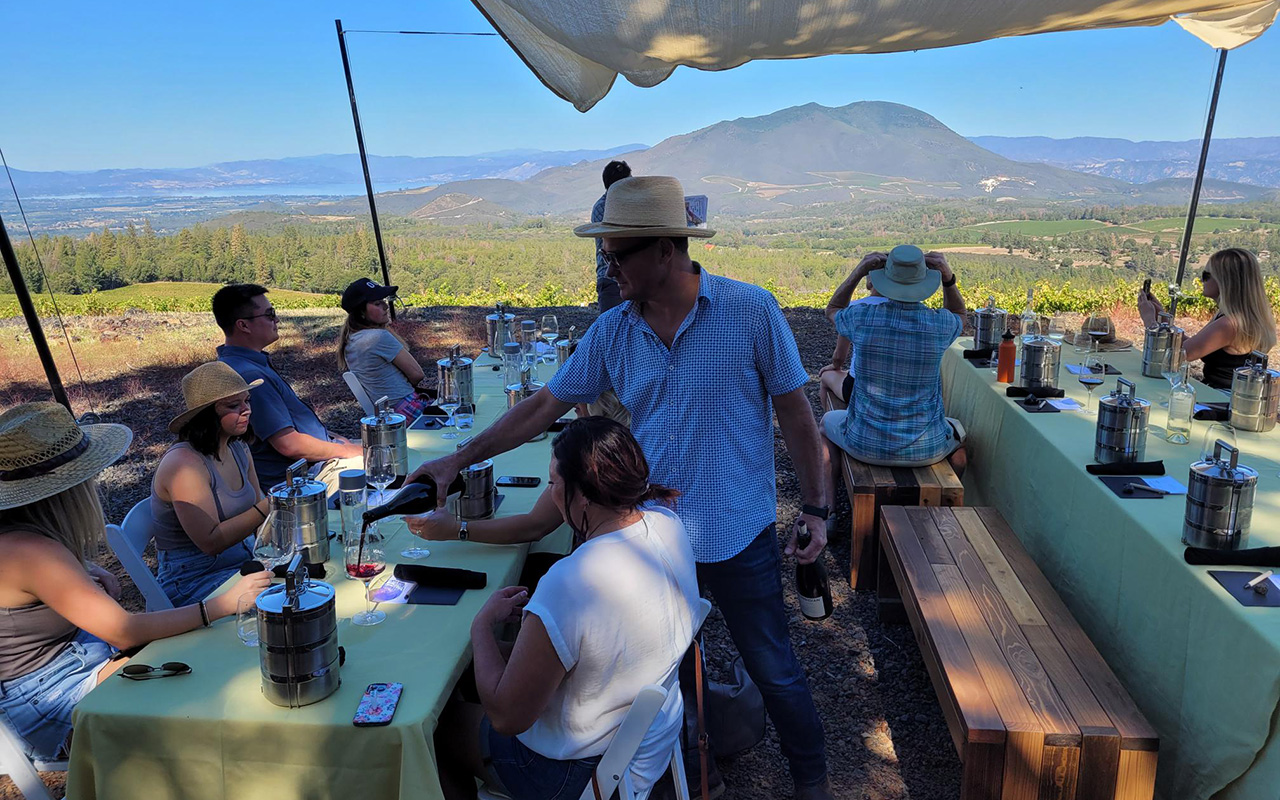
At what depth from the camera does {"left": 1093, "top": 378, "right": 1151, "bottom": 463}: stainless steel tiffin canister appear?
3223 millimetres

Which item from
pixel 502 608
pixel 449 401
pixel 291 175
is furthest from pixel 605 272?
pixel 291 175

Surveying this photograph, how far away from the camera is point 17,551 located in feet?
6.83

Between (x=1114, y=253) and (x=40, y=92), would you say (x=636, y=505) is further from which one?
(x=40, y=92)

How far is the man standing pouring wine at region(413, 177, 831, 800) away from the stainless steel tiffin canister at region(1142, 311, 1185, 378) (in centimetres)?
318

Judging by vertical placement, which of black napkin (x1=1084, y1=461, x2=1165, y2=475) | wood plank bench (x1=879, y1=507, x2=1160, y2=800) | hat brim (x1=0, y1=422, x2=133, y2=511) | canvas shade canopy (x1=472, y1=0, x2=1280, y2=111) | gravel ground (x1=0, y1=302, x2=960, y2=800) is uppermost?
canvas shade canopy (x1=472, y1=0, x2=1280, y2=111)

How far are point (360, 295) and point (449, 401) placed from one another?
1.01 metres

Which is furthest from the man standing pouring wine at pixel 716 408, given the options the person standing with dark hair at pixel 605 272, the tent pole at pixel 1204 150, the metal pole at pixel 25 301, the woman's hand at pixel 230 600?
the tent pole at pixel 1204 150

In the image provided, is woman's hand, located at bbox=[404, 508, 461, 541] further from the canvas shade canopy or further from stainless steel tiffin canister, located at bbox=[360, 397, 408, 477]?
the canvas shade canopy

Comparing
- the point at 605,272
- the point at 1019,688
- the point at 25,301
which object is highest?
the point at 25,301

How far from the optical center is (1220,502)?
7.90 feet

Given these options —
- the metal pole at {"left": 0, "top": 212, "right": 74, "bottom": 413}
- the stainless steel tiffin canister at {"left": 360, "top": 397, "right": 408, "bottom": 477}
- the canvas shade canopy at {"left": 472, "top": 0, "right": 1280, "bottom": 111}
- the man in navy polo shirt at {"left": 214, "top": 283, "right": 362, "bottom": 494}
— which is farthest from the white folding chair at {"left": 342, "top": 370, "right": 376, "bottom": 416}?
the canvas shade canopy at {"left": 472, "top": 0, "right": 1280, "bottom": 111}

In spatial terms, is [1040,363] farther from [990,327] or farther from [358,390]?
[358,390]

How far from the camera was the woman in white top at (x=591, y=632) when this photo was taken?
1.68 metres

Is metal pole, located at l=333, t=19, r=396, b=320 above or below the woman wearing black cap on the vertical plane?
above
